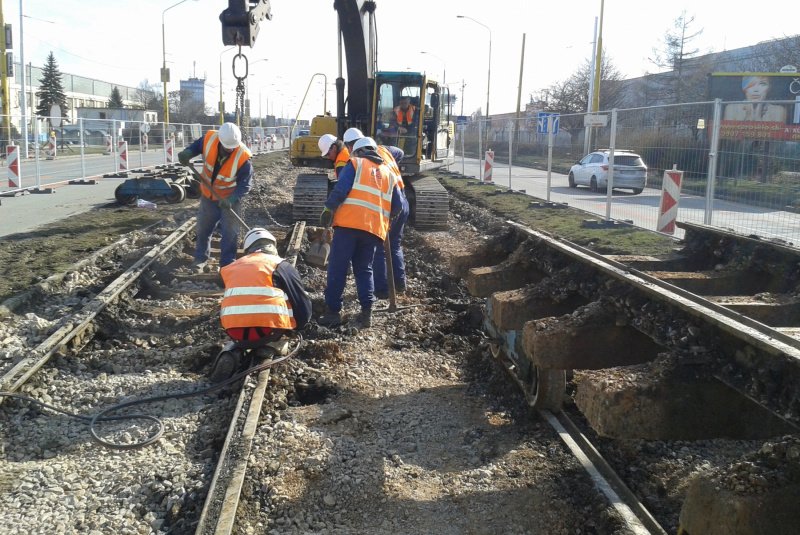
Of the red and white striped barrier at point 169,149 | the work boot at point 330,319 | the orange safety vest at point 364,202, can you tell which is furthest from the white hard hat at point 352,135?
the red and white striped barrier at point 169,149

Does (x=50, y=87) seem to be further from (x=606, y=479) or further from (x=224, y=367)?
(x=606, y=479)

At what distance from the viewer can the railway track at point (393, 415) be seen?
11.4ft

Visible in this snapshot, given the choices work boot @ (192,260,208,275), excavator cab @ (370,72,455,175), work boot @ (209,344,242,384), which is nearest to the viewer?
work boot @ (209,344,242,384)

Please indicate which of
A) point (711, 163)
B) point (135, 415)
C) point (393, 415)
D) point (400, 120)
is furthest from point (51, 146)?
point (393, 415)

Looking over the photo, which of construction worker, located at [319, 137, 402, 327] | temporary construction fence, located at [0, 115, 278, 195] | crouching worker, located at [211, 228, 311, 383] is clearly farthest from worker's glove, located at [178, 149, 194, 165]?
temporary construction fence, located at [0, 115, 278, 195]

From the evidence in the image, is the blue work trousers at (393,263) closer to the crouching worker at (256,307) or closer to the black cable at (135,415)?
the crouching worker at (256,307)

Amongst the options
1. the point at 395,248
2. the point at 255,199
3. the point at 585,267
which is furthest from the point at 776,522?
the point at 255,199

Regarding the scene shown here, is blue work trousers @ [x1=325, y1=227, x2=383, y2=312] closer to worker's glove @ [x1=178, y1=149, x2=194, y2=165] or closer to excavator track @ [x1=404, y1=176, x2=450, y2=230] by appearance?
worker's glove @ [x1=178, y1=149, x2=194, y2=165]

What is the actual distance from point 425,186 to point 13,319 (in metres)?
9.26

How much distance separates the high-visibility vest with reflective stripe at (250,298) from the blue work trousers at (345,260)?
5.18 feet

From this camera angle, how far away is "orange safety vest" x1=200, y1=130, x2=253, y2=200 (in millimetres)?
8891

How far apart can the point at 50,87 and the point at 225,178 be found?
215ft

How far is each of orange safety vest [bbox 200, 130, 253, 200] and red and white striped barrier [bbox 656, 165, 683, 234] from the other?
6.02m

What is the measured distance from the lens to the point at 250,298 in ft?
17.9
